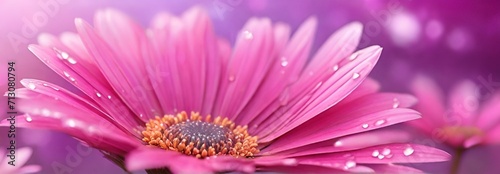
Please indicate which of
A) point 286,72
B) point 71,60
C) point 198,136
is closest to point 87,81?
point 71,60

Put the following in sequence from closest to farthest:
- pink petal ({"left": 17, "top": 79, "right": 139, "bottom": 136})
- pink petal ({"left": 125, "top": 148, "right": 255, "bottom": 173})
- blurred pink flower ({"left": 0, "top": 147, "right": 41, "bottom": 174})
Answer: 1. pink petal ({"left": 125, "top": 148, "right": 255, "bottom": 173})
2. pink petal ({"left": 17, "top": 79, "right": 139, "bottom": 136})
3. blurred pink flower ({"left": 0, "top": 147, "right": 41, "bottom": 174})

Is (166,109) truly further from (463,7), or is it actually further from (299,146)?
(463,7)

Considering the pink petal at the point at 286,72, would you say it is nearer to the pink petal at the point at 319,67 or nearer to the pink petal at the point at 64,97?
the pink petal at the point at 319,67

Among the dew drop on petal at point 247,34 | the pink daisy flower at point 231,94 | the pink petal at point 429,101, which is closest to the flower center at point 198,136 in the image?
the pink daisy flower at point 231,94

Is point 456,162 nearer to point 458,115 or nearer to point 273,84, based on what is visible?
point 458,115

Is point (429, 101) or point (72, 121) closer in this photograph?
point (72, 121)

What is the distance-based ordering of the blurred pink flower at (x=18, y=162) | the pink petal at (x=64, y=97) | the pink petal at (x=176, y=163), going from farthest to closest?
the blurred pink flower at (x=18, y=162) < the pink petal at (x=64, y=97) < the pink petal at (x=176, y=163)

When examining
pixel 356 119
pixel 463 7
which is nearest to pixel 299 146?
pixel 356 119

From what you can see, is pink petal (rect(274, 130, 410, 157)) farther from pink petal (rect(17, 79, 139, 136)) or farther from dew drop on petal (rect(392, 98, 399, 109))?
pink petal (rect(17, 79, 139, 136))

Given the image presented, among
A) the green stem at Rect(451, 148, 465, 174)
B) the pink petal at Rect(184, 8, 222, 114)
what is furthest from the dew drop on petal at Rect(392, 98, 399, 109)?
the pink petal at Rect(184, 8, 222, 114)
